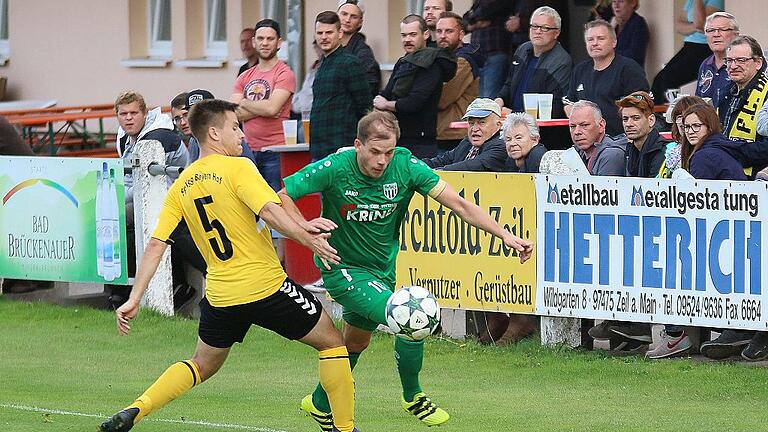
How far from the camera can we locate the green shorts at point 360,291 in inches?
372

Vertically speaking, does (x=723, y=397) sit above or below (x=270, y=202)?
below

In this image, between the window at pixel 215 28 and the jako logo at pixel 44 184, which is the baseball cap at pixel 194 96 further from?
the window at pixel 215 28

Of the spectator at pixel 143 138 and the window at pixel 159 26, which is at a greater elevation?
the window at pixel 159 26

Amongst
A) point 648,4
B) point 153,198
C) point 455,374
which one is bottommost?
point 455,374

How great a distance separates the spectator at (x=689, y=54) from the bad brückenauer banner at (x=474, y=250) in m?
3.36

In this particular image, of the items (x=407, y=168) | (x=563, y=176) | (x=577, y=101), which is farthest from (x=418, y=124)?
(x=407, y=168)

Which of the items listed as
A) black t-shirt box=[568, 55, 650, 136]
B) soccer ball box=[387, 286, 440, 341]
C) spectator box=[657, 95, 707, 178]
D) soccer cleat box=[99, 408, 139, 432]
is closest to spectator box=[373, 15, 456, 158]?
black t-shirt box=[568, 55, 650, 136]

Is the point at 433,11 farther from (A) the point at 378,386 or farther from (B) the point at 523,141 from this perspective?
(A) the point at 378,386

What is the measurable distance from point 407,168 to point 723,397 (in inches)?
115

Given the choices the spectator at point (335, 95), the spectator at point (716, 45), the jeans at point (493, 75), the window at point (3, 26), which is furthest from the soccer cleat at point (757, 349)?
the window at point (3, 26)

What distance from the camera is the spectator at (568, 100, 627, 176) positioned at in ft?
41.4

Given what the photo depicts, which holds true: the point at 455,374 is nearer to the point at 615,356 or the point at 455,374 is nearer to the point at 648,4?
the point at 615,356

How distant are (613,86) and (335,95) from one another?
2531mm

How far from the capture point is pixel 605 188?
1214 centimetres
